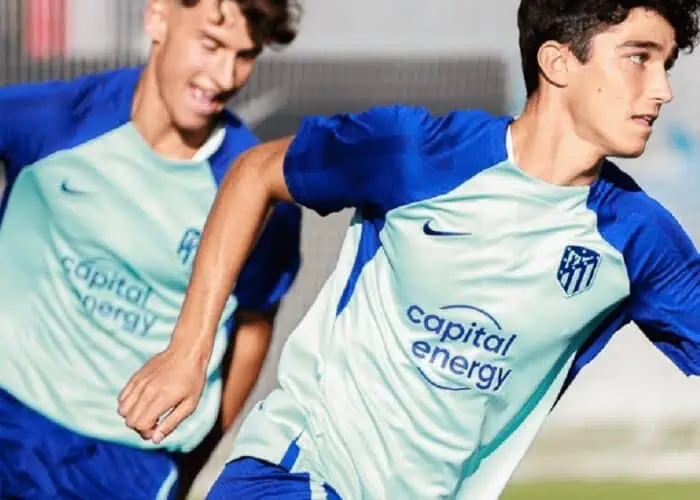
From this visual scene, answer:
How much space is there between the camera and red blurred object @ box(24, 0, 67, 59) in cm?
641

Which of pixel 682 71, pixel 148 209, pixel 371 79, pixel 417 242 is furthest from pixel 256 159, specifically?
pixel 682 71

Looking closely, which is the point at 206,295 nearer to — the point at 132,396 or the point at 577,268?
the point at 132,396

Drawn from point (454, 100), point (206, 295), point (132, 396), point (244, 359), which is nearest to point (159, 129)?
point (244, 359)

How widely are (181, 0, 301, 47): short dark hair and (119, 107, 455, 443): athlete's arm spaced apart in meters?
0.97

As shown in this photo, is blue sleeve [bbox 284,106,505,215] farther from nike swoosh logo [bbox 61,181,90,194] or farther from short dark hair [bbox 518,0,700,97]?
nike swoosh logo [bbox 61,181,90,194]

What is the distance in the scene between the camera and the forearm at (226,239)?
366 cm

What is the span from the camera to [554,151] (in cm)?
369

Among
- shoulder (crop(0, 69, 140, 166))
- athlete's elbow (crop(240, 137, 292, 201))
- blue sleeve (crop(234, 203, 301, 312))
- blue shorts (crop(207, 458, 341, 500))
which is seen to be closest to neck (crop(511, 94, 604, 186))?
athlete's elbow (crop(240, 137, 292, 201))

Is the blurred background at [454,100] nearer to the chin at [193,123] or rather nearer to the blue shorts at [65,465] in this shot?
the chin at [193,123]

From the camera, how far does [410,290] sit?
369cm

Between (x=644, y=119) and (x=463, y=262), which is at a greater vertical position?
(x=644, y=119)

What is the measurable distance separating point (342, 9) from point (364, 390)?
311cm

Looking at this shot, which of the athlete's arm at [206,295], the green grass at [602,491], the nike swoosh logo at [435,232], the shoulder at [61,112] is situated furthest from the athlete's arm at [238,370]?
the green grass at [602,491]

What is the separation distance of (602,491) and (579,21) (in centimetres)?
347
